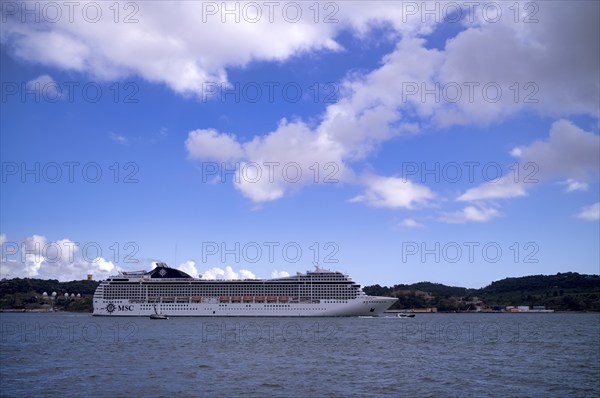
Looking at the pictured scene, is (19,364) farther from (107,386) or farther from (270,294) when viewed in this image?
(270,294)

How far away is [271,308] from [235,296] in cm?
867

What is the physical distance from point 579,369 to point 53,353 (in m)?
39.1

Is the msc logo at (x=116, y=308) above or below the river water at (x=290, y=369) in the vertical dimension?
below

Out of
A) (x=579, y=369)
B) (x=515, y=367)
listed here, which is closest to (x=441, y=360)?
(x=515, y=367)

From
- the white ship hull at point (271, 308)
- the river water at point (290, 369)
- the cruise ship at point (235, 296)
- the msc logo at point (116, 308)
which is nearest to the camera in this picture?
the river water at point (290, 369)

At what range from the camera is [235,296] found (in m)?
114

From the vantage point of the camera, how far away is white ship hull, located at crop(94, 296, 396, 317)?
362 feet

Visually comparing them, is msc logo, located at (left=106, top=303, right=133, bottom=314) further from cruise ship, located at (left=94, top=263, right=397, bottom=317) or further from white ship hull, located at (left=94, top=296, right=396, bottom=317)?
white ship hull, located at (left=94, top=296, right=396, bottom=317)

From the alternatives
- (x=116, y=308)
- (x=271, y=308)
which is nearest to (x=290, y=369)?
(x=271, y=308)

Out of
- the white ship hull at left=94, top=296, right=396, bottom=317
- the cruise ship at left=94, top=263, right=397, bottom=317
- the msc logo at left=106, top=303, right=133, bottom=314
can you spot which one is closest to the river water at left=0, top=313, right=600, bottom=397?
the white ship hull at left=94, top=296, right=396, bottom=317

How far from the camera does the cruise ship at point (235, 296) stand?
111 m

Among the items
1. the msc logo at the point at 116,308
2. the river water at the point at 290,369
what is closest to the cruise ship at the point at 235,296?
the msc logo at the point at 116,308

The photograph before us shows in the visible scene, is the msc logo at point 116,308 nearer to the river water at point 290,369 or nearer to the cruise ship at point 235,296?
the cruise ship at point 235,296

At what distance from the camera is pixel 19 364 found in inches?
1398
